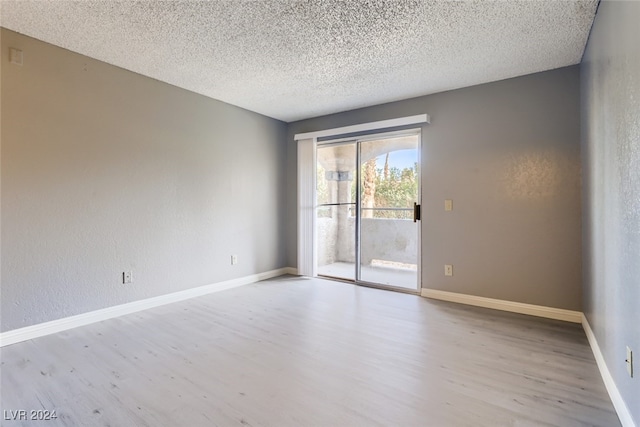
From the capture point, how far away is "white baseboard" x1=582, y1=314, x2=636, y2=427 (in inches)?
60.8

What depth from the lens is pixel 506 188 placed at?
339cm

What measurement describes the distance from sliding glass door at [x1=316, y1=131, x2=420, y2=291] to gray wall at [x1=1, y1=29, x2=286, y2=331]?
134 centimetres

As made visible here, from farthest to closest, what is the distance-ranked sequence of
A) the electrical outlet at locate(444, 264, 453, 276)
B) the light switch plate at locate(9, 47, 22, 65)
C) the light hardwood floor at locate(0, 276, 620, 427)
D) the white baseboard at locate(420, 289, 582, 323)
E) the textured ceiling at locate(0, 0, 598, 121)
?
1. the electrical outlet at locate(444, 264, 453, 276)
2. the white baseboard at locate(420, 289, 582, 323)
3. the light switch plate at locate(9, 47, 22, 65)
4. the textured ceiling at locate(0, 0, 598, 121)
5. the light hardwood floor at locate(0, 276, 620, 427)

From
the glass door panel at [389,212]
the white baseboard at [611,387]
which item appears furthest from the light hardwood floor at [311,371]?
the glass door panel at [389,212]

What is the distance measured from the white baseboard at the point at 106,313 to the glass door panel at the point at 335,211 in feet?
4.49

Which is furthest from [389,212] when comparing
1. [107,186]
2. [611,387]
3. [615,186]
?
[107,186]

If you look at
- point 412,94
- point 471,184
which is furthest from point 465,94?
point 471,184

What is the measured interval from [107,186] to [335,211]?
3.10m

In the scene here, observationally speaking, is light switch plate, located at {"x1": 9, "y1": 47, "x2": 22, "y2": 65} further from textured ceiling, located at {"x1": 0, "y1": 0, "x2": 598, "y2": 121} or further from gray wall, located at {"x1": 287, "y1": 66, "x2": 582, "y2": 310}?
gray wall, located at {"x1": 287, "y1": 66, "x2": 582, "y2": 310}

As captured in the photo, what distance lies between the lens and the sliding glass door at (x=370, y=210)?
13.9 ft

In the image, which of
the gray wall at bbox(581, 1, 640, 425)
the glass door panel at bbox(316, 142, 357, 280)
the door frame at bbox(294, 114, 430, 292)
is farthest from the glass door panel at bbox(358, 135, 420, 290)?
the gray wall at bbox(581, 1, 640, 425)

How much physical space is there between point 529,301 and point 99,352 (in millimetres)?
3989

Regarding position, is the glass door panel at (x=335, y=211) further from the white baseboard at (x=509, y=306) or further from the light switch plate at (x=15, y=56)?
the light switch plate at (x=15, y=56)

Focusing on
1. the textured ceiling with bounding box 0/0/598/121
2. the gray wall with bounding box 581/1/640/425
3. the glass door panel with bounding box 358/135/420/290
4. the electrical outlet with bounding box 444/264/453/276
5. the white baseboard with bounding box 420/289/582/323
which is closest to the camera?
the gray wall with bounding box 581/1/640/425
